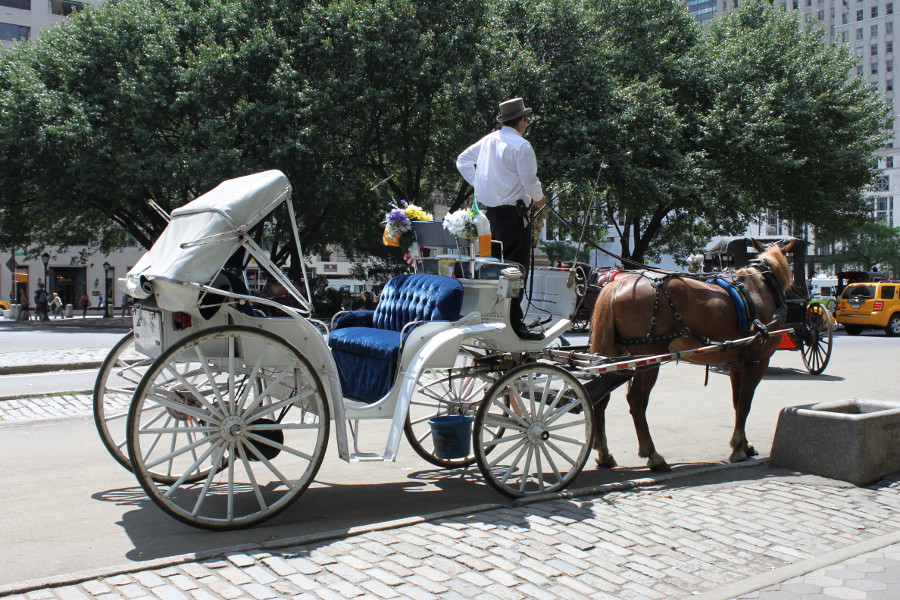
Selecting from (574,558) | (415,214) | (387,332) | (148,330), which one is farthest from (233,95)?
(574,558)

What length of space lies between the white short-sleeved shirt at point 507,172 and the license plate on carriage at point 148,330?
2.85 m

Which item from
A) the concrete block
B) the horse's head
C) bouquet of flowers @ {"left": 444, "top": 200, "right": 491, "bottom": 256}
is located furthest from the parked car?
bouquet of flowers @ {"left": 444, "top": 200, "right": 491, "bottom": 256}

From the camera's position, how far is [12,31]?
58.0 meters

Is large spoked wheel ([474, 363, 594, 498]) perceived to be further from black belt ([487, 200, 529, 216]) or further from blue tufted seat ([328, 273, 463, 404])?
black belt ([487, 200, 529, 216])

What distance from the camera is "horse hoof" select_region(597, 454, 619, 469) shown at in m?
7.14

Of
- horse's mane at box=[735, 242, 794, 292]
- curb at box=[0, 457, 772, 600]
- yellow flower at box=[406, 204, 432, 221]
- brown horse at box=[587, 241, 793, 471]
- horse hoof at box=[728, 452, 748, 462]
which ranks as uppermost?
yellow flower at box=[406, 204, 432, 221]

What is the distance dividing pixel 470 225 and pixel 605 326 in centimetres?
193

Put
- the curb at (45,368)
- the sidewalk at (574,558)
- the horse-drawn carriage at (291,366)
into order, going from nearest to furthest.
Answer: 1. the sidewalk at (574,558)
2. the horse-drawn carriage at (291,366)
3. the curb at (45,368)

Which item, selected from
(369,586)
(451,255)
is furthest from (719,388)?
(369,586)

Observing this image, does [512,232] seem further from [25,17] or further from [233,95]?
[25,17]

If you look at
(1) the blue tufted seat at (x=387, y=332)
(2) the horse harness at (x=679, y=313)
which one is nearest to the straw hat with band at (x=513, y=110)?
(1) the blue tufted seat at (x=387, y=332)

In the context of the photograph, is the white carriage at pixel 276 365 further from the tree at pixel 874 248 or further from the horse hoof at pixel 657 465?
the tree at pixel 874 248

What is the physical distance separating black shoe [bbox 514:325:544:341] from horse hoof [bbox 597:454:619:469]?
1.51 metres

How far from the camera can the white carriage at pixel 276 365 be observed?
4875 mm
